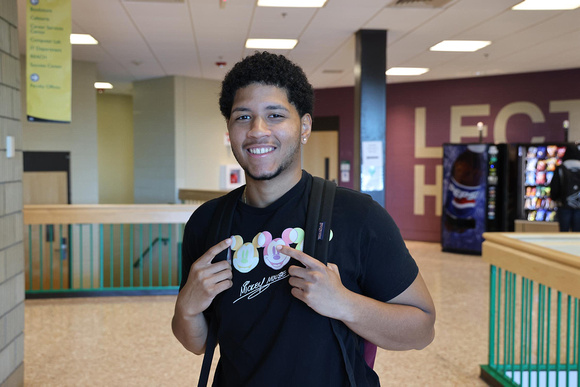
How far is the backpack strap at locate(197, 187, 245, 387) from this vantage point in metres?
1.24

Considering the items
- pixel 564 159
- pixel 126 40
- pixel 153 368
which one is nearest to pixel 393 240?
pixel 153 368

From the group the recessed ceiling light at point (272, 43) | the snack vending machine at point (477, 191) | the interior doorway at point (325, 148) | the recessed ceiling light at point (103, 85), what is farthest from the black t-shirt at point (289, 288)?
the recessed ceiling light at point (103, 85)

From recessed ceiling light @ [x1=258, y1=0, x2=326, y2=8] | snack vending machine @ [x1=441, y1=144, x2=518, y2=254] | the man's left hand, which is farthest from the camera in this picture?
snack vending machine @ [x1=441, y1=144, x2=518, y2=254]

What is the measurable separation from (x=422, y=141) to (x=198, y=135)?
4.39 meters

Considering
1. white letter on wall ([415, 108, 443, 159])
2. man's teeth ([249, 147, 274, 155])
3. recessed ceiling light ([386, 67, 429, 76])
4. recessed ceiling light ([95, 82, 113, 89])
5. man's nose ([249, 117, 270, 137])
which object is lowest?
man's teeth ([249, 147, 274, 155])

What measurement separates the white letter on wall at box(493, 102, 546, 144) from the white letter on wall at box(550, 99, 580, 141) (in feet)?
1.15

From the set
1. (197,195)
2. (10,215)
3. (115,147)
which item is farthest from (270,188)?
(115,147)

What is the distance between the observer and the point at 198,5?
5227 mm

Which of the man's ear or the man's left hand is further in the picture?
the man's ear

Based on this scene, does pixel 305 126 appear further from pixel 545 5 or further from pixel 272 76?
pixel 545 5

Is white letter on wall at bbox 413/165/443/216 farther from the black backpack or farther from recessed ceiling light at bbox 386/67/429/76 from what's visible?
the black backpack

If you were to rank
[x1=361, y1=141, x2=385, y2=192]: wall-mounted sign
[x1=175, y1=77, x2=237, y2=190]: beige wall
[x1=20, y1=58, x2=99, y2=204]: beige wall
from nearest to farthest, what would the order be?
[x1=361, y1=141, x2=385, y2=192]: wall-mounted sign
[x1=20, y1=58, x2=99, y2=204]: beige wall
[x1=175, y1=77, x2=237, y2=190]: beige wall

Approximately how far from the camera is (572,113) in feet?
29.3

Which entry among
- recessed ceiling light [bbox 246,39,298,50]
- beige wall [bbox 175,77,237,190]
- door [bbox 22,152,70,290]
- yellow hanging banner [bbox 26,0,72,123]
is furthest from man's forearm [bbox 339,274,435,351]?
beige wall [bbox 175,77,237,190]
